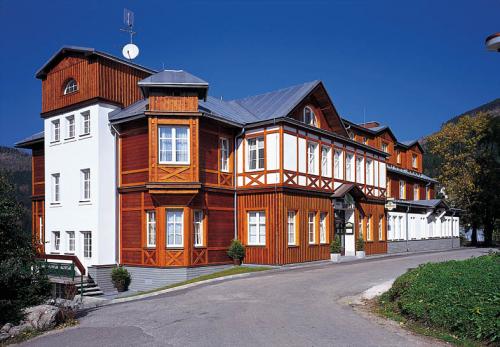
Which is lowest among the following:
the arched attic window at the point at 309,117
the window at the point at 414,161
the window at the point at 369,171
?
the window at the point at 369,171

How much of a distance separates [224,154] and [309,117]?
5262mm

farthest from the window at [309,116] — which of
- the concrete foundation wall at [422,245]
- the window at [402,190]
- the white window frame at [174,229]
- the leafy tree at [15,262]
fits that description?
the window at [402,190]

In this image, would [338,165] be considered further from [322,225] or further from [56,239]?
[56,239]

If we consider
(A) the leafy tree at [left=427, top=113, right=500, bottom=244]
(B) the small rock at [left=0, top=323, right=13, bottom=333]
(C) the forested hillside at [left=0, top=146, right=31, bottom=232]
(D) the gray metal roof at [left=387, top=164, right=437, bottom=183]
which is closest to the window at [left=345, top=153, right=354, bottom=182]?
(D) the gray metal roof at [left=387, top=164, right=437, bottom=183]

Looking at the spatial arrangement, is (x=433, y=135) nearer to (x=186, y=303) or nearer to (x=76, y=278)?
(x=76, y=278)

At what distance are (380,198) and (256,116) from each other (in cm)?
1183

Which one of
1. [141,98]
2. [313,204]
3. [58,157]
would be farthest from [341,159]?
[58,157]

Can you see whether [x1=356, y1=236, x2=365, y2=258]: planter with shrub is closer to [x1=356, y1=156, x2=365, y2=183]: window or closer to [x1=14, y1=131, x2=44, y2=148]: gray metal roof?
[x1=356, y1=156, x2=365, y2=183]: window

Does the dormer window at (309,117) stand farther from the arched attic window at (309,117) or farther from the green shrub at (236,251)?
the green shrub at (236,251)

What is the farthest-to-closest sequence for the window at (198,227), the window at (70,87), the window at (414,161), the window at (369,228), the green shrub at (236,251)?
the window at (414,161) < the window at (369,228) < the window at (70,87) < the green shrub at (236,251) < the window at (198,227)

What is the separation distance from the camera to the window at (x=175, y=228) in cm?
2309

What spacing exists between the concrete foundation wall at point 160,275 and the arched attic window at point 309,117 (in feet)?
29.8

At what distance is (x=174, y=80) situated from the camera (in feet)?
76.4

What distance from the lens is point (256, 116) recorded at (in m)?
27.1
